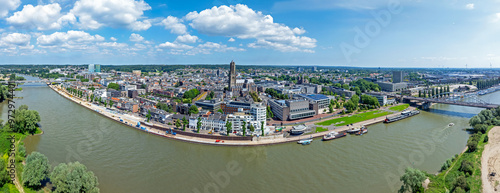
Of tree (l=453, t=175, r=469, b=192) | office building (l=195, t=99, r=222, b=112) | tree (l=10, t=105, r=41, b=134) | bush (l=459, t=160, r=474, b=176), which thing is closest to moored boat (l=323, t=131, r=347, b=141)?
bush (l=459, t=160, r=474, b=176)

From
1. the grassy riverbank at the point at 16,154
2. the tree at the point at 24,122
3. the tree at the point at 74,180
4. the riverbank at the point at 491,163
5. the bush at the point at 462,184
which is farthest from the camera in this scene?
the tree at the point at 24,122

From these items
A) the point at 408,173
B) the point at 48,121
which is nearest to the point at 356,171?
the point at 408,173

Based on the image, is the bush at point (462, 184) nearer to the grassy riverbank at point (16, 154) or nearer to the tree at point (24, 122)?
the grassy riverbank at point (16, 154)

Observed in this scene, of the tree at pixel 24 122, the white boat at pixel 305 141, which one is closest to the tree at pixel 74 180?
the tree at pixel 24 122

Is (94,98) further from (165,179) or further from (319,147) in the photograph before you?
(319,147)

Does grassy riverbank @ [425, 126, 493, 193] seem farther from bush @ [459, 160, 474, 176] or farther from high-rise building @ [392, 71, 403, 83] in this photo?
high-rise building @ [392, 71, 403, 83]

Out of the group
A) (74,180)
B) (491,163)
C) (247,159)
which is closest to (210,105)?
(247,159)

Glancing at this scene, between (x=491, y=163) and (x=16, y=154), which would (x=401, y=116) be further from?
(x=16, y=154)
